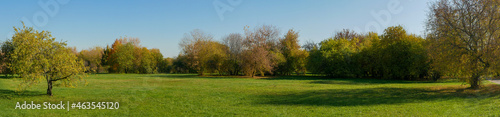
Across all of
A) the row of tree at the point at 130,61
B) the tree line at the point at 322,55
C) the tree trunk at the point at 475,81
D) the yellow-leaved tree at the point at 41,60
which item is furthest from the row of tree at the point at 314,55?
the yellow-leaved tree at the point at 41,60

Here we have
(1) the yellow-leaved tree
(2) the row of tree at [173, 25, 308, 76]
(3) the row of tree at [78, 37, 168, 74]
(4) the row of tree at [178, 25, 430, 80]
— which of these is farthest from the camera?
(3) the row of tree at [78, 37, 168, 74]

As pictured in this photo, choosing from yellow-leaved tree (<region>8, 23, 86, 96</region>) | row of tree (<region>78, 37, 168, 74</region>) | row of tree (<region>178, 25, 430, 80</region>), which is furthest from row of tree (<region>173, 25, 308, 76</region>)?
yellow-leaved tree (<region>8, 23, 86, 96</region>)

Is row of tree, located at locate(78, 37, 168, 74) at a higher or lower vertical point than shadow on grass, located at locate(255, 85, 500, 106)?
higher

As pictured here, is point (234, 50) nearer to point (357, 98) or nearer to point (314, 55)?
point (314, 55)

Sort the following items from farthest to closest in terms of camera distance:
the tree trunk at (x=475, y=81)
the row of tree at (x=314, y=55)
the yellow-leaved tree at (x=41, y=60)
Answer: the row of tree at (x=314, y=55), the tree trunk at (x=475, y=81), the yellow-leaved tree at (x=41, y=60)

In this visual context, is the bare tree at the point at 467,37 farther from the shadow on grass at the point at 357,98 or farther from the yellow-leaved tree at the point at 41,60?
the yellow-leaved tree at the point at 41,60

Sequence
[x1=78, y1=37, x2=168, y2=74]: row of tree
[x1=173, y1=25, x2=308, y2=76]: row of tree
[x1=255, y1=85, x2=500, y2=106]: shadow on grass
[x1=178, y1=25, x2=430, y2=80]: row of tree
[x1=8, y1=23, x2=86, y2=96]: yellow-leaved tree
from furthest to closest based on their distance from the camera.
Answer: [x1=78, y1=37, x2=168, y2=74]: row of tree < [x1=173, y1=25, x2=308, y2=76]: row of tree < [x1=178, y1=25, x2=430, y2=80]: row of tree < [x1=8, y1=23, x2=86, y2=96]: yellow-leaved tree < [x1=255, y1=85, x2=500, y2=106]: shadow on grass

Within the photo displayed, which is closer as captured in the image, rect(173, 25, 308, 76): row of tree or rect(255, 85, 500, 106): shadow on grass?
rect(255, 85, 500, 106): shadow on grass

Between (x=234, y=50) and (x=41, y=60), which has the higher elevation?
(x=234, y=50)

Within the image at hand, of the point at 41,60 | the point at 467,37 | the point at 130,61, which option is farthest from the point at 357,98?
Result: the point at 130,61

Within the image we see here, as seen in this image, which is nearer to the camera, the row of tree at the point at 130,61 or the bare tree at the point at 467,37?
the bare tree at the point at 467,37

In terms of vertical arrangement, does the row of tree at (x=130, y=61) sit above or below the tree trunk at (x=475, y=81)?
above

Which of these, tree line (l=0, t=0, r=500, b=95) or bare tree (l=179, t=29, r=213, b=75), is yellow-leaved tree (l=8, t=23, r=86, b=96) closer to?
tree line (l=0, t=0, r=500, b=95)

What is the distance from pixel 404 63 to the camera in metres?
34.1
